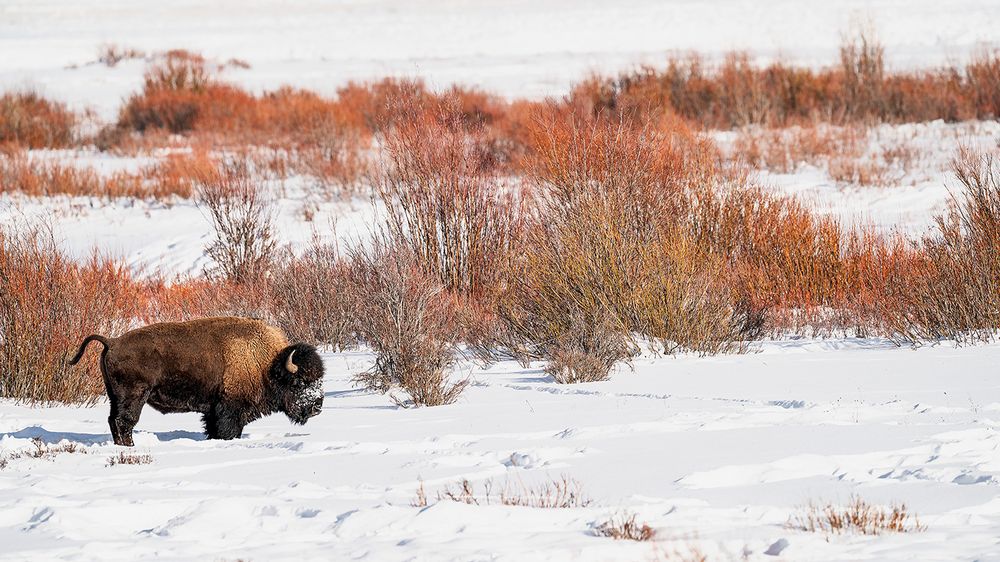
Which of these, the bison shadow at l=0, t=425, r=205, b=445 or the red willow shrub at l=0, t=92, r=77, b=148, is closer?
the bison shadow at l=0, t=425, r=205, b=445

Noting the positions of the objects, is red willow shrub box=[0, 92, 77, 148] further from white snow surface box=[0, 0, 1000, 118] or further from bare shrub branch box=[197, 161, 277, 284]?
bare shrub branch box=[197, 161, 277, 284]

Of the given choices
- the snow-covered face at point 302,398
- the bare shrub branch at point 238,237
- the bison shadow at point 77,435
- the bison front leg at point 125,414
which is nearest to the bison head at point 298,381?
the snow-covered face at point 302,398

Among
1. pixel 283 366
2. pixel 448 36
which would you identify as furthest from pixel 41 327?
pixel 448 36

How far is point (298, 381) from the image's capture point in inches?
325

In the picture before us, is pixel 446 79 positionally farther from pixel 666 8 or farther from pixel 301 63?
pixel 666 8

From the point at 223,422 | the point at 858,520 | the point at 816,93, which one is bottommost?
the point at 223,422

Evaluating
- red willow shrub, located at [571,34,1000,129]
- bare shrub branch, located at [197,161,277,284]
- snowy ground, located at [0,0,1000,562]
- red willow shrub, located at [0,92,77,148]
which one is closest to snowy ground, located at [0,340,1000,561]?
snowy ground, located at [0,0,1000,562]

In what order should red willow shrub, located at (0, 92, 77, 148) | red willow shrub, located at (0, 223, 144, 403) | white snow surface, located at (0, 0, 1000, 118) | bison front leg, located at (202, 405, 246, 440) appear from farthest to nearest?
white snow surface, located at (0, 0, 1000, 118) → red willow shrub, located at (0, 92, 77, 148) → red willow shrub, located at (0, 223, 144, 403) → bison front leg, located at (202, 405, 246, 440)

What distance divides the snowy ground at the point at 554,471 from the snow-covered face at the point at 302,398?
0.15 meters

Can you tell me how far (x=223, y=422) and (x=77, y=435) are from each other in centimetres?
117

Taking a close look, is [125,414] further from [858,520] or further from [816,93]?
[816,93]

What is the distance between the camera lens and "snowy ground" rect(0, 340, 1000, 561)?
5.38 meters

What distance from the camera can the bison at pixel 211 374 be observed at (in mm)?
7871

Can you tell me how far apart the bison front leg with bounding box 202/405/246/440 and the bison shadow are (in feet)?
0.63
